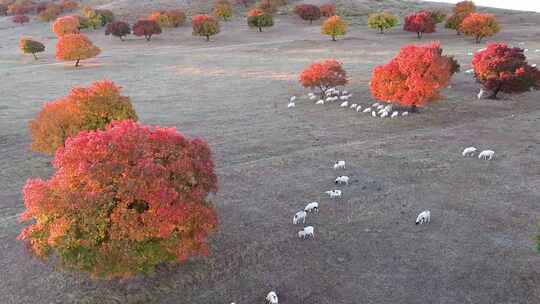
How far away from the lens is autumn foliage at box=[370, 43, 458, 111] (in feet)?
154

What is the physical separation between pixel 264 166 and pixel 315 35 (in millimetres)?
76825

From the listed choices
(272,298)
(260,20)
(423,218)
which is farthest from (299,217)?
(260,20)

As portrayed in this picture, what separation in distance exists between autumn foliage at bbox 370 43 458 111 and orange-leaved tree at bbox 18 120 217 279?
99.8 ft

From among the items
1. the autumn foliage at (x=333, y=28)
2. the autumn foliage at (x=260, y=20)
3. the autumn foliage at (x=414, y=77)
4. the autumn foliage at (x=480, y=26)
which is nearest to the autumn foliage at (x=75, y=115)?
the autumn foliage at (x=414, y=77)

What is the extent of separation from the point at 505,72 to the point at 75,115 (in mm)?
42452

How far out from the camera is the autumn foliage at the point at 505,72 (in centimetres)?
4939

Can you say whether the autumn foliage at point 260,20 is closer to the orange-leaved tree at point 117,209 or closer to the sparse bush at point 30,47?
the sparse bush at point 30,47

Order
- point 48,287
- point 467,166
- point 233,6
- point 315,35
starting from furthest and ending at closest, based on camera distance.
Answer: point 233,6, point 315,35, point 467,166, point 48,287

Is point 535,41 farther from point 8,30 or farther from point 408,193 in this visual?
point 8,30

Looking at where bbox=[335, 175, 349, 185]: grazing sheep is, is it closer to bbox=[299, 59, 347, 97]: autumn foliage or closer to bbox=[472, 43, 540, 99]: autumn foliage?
bbox=[299, 59, 347, 97]: autumn foliage

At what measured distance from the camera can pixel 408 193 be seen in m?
31.5

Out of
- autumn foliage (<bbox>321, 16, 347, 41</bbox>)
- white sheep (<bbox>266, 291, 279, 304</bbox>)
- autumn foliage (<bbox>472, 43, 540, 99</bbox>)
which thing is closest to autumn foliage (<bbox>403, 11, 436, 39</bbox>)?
autumn foliage (<bbox>321, 16, 347, 41</bbox>)

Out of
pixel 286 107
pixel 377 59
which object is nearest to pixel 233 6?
pixel 377 59

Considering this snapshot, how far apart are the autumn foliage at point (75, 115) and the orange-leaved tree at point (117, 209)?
15.7m
